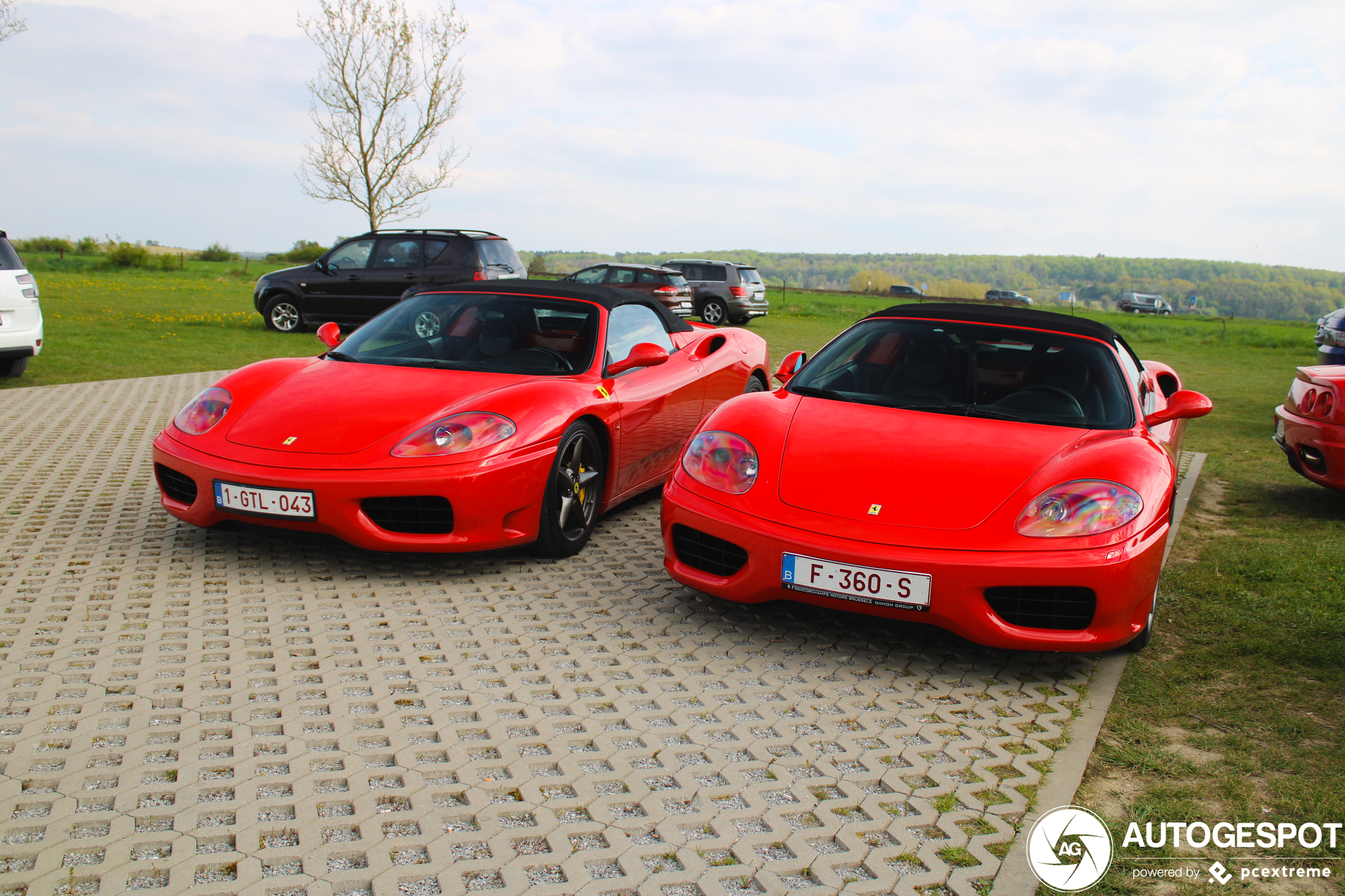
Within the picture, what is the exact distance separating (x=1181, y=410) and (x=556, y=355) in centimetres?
306

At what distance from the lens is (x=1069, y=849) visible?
246 centimetres

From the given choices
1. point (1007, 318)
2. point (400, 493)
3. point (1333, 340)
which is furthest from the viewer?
point (1333, 340)

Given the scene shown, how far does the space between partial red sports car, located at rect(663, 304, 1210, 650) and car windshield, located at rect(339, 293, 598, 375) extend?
1.24 meters

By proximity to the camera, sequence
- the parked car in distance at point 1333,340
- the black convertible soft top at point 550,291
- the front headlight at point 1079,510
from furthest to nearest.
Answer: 1. the parked car in distance at point 1333,340
2. the black convertible soft top at point 550,291
3. the front headlight at point 1079,510

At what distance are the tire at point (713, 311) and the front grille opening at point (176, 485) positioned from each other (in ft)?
69.3

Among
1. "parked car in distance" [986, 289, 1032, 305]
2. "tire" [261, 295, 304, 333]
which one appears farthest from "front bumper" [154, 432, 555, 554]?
"parked car in distance" [986, 289, 1032, 305]

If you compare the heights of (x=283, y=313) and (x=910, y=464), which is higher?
(x=910, y=464)

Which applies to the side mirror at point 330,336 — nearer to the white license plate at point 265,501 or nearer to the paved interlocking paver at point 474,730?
the paved interlocking paver at point 474,730

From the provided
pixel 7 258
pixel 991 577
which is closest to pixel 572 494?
pixel 991 577

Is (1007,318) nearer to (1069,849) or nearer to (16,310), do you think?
(1069,849)

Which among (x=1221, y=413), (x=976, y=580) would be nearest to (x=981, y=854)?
(x=976, y=580)

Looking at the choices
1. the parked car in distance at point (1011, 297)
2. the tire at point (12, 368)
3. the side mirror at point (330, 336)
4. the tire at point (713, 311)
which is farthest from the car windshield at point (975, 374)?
the parked car in distance at point (1011, 297)

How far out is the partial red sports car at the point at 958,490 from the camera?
337cm

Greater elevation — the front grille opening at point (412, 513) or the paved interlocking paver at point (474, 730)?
the front grille opening at point (412, 513)
